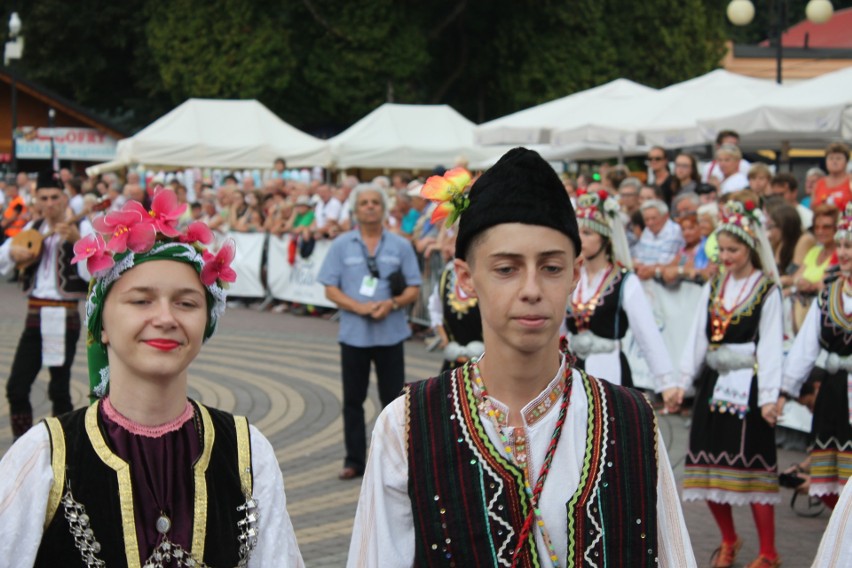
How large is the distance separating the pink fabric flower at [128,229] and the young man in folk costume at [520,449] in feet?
2.71

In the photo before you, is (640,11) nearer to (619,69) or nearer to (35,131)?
(619,69)

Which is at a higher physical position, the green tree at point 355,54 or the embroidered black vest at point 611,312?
the green tree at point 355,54

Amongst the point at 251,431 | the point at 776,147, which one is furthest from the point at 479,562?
the point at 776,147

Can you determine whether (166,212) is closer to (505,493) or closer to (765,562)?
(505,493)

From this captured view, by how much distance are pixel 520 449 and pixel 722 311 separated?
15.0 ft

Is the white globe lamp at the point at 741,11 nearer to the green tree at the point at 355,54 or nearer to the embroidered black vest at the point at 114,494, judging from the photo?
the green tree at the point at 355,54

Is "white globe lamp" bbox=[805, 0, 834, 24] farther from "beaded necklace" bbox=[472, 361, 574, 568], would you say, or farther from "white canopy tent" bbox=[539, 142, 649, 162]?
"beaded necklace" bbox=[472, 361, 574, 568]

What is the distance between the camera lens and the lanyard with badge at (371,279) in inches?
384

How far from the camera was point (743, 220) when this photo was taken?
764cm

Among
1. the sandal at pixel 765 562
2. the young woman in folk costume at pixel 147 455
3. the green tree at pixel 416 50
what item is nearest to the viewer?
the young woman in folk costume at pixel 147 455

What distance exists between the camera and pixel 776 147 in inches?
840

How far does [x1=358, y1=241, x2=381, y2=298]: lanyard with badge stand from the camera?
→ 9750mm

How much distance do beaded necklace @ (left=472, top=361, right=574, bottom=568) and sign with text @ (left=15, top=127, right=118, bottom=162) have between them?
36954 millimetres

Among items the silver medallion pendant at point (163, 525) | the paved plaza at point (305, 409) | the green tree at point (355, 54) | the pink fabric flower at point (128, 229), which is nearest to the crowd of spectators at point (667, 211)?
the paved plaza at point (305, 409)
